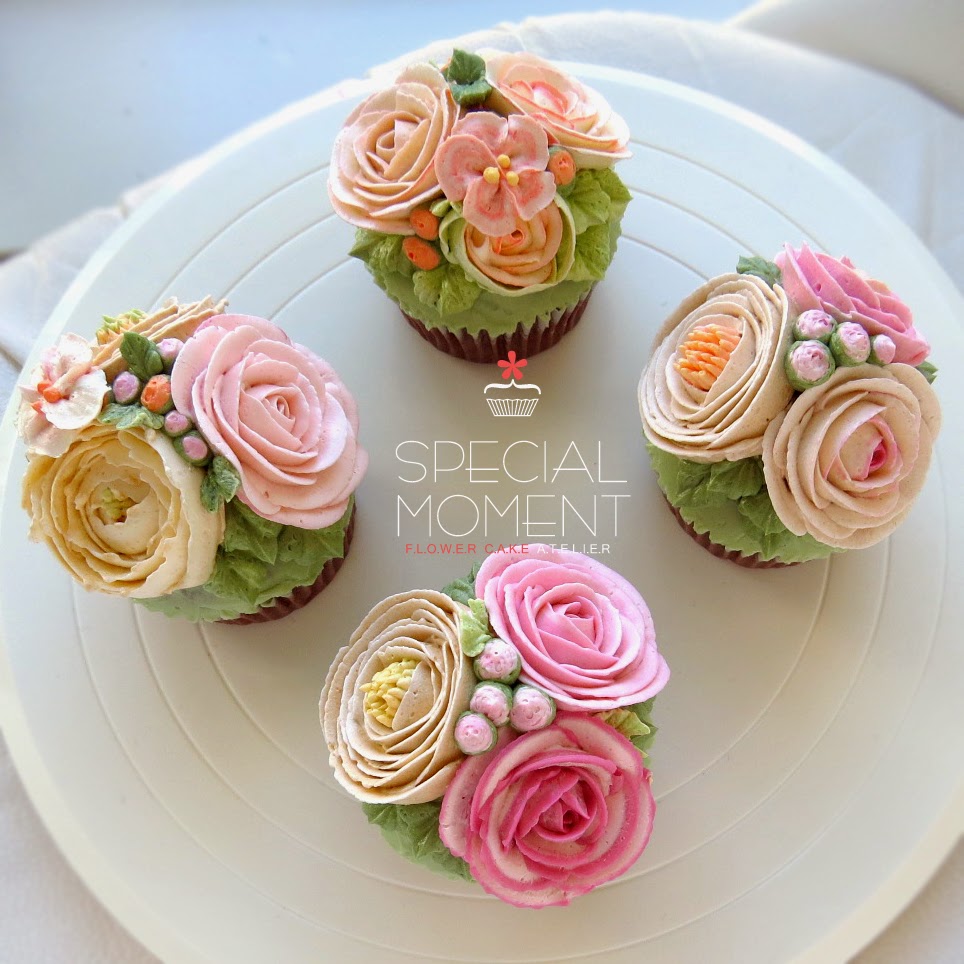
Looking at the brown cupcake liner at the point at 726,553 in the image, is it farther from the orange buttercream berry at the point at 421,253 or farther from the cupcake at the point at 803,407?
the orange buttercream berry at the point at 421,253

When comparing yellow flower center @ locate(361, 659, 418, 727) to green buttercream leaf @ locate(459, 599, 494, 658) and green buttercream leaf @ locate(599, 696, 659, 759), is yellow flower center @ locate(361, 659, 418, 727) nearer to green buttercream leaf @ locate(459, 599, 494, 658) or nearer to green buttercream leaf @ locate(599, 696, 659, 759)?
green buttercream leaf @ locate(459, 599, 494, 658)

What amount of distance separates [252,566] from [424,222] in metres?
0.50

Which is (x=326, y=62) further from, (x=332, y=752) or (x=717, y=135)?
(x=332, y=752)

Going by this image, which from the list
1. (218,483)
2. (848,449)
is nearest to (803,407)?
(848,449)

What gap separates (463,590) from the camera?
128 centimetres

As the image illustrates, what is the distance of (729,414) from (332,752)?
0.63 meters

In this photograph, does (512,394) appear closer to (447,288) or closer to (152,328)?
(447,288)

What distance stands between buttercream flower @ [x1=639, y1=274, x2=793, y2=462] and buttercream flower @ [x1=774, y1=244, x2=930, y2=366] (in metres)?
0.03

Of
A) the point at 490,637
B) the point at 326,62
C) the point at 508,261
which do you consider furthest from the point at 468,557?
the point at 326,62

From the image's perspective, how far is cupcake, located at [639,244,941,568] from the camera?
3.97 feet

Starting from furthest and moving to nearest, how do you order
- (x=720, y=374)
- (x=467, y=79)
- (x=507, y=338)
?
(x=507, y=338) < (x=467, y=79) < (x=720, y=374)

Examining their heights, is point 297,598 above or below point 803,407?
below

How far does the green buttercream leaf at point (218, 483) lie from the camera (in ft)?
3.86

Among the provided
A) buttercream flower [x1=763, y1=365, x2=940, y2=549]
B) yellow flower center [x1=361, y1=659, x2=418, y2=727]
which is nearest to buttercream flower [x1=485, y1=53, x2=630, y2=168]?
buttercream flower [x1=763, y1=365, x2=940, y2=549]
